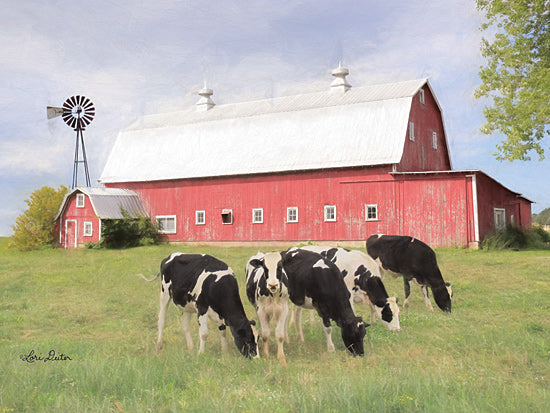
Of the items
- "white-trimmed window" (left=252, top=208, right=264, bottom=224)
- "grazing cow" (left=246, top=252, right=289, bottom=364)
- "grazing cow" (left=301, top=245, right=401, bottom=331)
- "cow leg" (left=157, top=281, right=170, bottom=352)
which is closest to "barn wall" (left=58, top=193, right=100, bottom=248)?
"white-trimmed window" (left=252, top=208, right=264, bottom=224)

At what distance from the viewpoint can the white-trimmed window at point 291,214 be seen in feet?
94.7

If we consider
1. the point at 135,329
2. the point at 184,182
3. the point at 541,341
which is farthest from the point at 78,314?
the point at 184,182

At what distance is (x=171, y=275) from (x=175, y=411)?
3.86 metres

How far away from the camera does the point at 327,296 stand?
26.8 ft

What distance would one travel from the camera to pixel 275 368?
6.77m

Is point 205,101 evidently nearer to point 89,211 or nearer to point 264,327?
point 89,211

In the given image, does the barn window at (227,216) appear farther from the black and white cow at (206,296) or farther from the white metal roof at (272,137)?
the black and white cow at (206,296)

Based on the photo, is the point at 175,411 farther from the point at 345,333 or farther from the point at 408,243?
the point at 408,243

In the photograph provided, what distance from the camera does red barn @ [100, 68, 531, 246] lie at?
25484 millimetres

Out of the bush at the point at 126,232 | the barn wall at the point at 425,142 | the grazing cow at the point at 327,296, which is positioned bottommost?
the grazing cow at the point at 327,296

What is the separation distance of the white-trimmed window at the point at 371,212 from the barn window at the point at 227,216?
862 cm

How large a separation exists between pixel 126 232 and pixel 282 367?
2732 cm

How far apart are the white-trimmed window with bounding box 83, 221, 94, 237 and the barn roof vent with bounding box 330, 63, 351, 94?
18.1 m

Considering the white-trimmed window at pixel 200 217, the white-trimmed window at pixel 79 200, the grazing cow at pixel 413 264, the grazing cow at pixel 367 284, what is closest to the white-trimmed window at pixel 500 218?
the grazing cow at pixel 413 264
